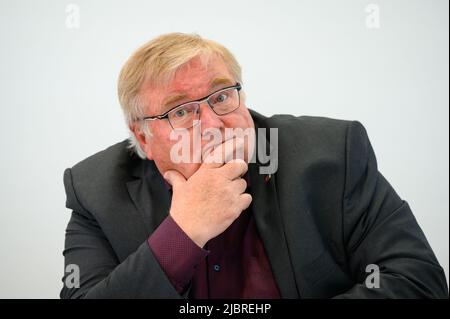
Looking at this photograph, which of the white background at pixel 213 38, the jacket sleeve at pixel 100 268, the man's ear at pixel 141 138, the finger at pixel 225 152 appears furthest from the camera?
the white background at pixel 213 38

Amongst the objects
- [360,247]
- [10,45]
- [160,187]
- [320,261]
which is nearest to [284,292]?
[320,261]

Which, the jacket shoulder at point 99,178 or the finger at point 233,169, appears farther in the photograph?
the jacket shoulder at point 99,178

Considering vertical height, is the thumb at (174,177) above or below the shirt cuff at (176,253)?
above

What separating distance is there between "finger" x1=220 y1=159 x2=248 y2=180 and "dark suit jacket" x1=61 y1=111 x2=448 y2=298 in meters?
0.19

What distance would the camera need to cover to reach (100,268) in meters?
1.53

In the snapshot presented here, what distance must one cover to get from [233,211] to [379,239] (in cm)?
46

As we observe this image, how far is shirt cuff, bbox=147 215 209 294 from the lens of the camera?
129cm

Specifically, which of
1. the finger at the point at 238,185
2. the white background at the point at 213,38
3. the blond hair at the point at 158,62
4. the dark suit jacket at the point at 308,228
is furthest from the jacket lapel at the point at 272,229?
the white background at the point at 213,38

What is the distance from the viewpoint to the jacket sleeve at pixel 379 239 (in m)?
1.31

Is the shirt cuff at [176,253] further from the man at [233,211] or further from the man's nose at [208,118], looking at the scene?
the man's nose at [208,118]

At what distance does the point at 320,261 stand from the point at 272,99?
1.14m

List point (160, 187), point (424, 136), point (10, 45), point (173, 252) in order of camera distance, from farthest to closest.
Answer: point (424, 136)
point (10, 45)
point (160, 187)
point (173, 252)
